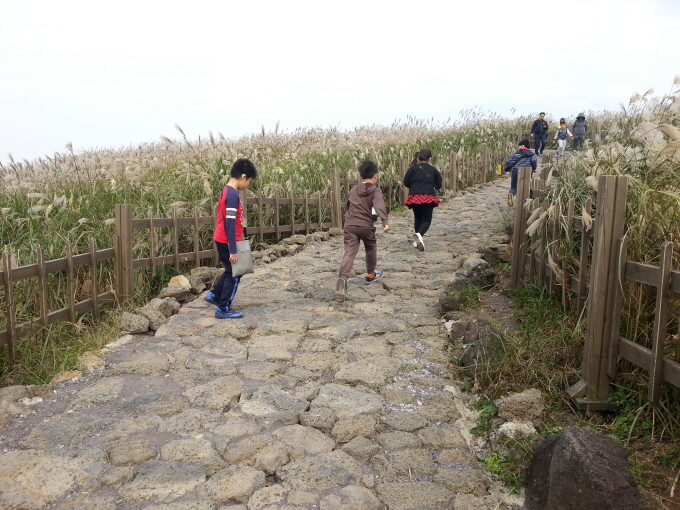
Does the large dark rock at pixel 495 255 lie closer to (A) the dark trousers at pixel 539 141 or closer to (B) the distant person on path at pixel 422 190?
(B) the distant person on path at pixel 422 190

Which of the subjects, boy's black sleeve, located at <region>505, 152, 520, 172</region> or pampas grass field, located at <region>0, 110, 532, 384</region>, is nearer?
pampas grass field, located at <region>0, 110, 532, 384</region>

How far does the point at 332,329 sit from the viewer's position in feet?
19.9

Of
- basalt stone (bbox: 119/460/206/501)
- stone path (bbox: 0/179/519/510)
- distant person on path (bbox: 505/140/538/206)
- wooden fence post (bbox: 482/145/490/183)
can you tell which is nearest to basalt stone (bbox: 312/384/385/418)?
stone path (bbox: 0/179/519/510)

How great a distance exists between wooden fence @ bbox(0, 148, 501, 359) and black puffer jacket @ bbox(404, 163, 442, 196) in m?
2.45

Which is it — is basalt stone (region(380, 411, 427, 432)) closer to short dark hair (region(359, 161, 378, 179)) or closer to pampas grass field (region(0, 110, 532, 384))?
pampas grass field (region(0, 110, 532, 384))

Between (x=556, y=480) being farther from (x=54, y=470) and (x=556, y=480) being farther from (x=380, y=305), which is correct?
(x=380, y=305)

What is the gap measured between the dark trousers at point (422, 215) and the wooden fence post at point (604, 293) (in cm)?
606

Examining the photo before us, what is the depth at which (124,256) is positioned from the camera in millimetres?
6918

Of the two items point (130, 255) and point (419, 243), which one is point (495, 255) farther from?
point (130, 255)

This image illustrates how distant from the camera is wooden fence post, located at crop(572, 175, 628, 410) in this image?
12.8 ft

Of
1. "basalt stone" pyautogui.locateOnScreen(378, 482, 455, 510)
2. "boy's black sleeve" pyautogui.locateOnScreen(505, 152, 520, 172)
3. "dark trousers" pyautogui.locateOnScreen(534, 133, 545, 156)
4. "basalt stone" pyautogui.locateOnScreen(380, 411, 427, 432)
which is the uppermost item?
"dark trousers" pyautogui.locateOnScreen(534, 133, 545, 156)

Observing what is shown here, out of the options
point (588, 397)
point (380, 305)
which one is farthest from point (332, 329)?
point (588, 397)

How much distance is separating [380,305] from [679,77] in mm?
3734

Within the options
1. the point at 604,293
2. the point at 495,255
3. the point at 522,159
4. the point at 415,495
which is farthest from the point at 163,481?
the point at 522,159
